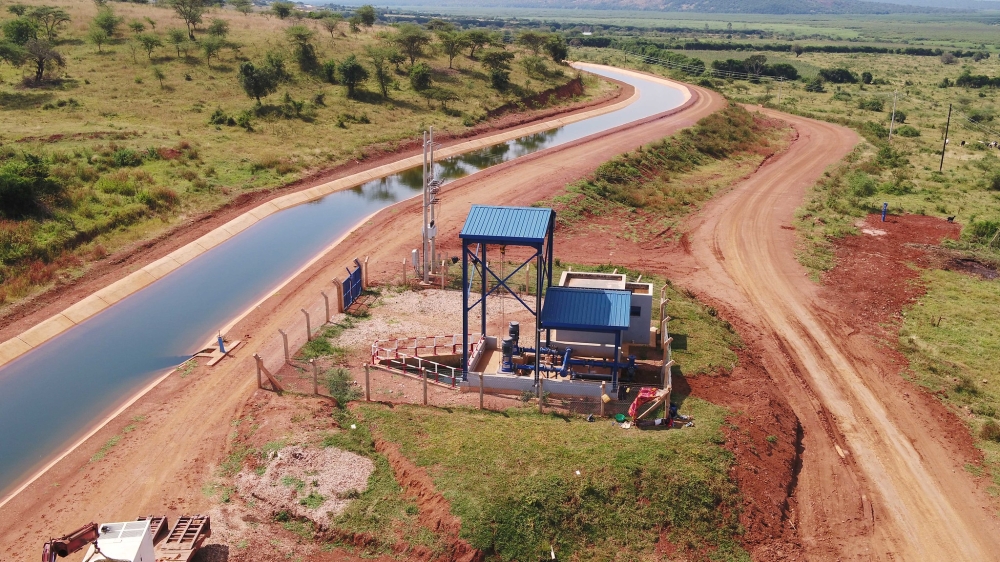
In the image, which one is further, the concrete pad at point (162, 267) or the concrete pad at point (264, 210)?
the concrete pad at point (264, 210)

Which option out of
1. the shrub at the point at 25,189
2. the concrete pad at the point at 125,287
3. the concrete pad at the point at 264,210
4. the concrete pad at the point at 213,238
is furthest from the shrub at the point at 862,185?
the shrub at the point at 25,189

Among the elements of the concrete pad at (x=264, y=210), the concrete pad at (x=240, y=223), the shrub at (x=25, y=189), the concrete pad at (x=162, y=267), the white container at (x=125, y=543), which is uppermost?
the shrub at (x=25, y=189)

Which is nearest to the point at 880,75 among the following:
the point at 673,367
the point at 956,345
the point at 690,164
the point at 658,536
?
the point at 690,164

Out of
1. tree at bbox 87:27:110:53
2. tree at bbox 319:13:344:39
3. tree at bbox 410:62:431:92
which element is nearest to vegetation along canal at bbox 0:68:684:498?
tree at bbox 410:62:431:92

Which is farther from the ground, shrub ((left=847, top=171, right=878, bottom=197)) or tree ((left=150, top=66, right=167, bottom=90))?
tree ((left=150, top=66, right=167, bottom=90))

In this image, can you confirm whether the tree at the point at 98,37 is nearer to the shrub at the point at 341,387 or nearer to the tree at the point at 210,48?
the tree at the point at 210,48

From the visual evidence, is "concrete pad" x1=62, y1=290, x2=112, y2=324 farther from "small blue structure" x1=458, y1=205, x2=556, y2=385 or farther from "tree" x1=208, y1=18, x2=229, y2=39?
"tree" x1=208, y1=18, x2=229, y2=39

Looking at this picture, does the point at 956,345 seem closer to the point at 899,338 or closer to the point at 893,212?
the point at 899,338
